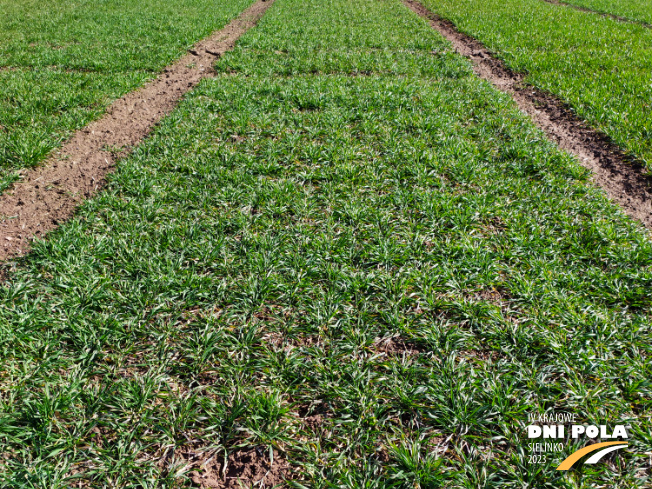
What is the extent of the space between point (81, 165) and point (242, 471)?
192 inches

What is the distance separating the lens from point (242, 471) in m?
2.06

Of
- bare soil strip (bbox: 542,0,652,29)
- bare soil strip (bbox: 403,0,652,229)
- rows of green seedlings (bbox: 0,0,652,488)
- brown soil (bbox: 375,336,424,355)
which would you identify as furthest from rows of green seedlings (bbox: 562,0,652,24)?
brown soil (bbox: 375,336,424,355)

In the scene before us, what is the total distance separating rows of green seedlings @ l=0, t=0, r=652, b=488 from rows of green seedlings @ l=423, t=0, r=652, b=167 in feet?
5.36

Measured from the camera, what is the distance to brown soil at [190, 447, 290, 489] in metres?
2.00

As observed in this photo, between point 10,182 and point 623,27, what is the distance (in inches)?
680

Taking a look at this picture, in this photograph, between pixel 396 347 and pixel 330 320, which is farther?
pixel 330 320

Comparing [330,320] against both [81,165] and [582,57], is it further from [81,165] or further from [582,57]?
[582,57]

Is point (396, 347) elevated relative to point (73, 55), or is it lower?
lower

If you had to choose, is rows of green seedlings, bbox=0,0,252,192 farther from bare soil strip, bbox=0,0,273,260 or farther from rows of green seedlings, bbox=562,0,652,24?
rows of green seedlings, bbox=562,0,652,24

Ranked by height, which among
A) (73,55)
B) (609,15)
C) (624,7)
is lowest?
(73,55)

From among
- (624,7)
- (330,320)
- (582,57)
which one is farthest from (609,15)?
(330,320)

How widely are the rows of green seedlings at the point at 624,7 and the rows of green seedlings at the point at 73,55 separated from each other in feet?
54.0
